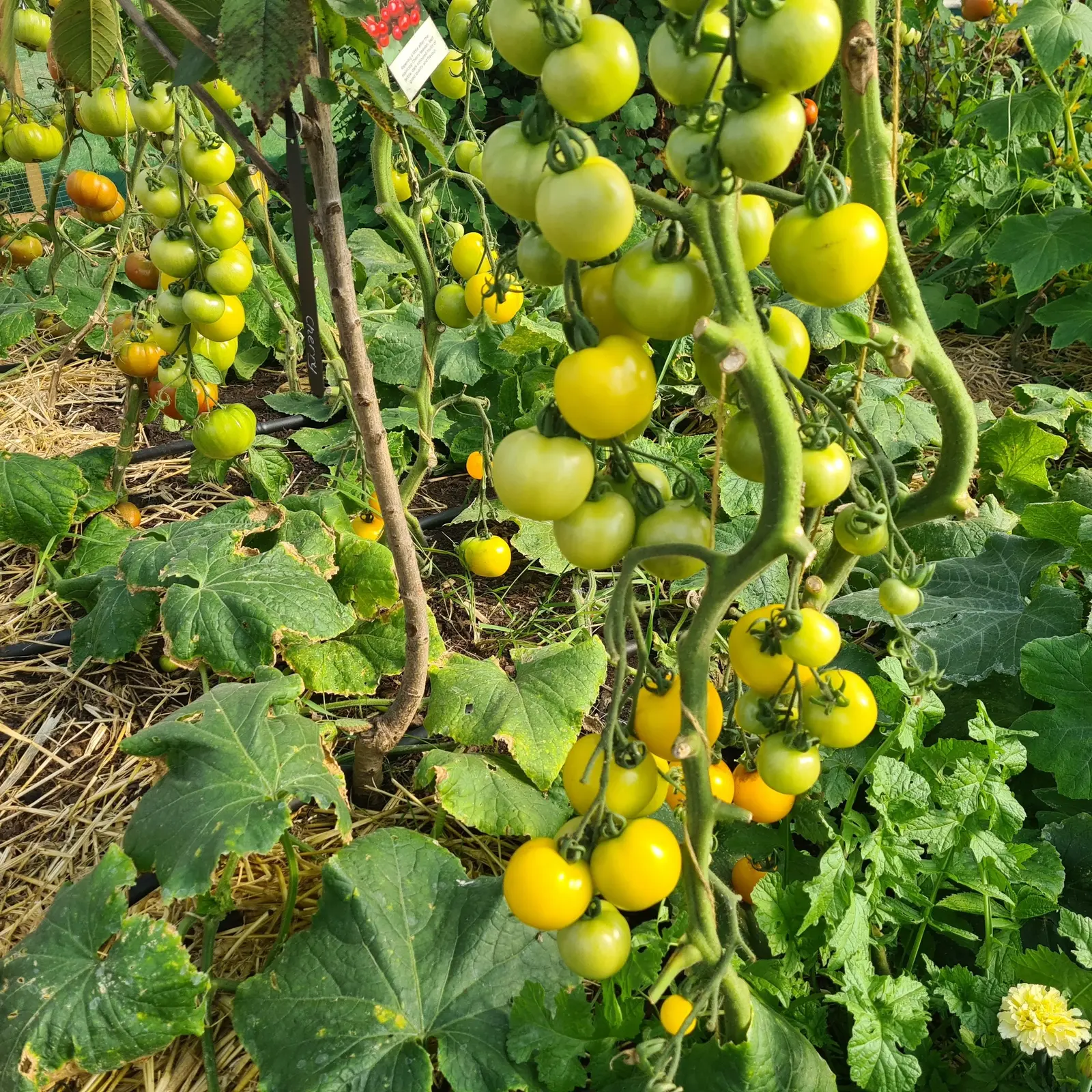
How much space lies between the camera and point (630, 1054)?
0.75 meters

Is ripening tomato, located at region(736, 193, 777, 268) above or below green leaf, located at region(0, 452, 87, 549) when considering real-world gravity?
above

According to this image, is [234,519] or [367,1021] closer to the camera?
[367,1021]

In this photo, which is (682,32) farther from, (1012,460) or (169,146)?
(1012,460)

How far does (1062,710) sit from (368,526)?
4.08 feet

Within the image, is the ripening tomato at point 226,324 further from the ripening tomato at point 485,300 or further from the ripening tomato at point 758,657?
the ripening tomato at point 758,657

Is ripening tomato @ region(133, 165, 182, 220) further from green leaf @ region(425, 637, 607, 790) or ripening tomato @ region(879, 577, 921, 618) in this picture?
ripening tomato @ region(879, 577, 921, 618)

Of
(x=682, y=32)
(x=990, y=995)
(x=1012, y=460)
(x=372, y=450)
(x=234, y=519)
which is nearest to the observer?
(x=682, y=32)

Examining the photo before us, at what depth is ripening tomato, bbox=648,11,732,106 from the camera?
1.71 ft

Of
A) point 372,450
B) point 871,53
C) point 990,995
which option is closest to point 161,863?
point 372,450

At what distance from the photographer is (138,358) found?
5.49 ft

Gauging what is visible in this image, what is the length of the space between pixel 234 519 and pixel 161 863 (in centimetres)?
74

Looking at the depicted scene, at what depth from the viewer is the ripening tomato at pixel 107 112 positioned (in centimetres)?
165

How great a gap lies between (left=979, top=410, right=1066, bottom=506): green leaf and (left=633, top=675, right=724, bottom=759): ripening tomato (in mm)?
1343

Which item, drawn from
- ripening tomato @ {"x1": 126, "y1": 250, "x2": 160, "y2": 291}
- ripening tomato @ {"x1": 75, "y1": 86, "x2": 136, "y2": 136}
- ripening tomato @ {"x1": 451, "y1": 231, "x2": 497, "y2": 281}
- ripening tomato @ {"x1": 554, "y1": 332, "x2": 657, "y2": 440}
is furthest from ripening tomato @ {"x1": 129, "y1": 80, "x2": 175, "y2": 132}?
ripening tomato @ {"x1": 554, "y1": 332, "x2": 657, "y2": 440}
